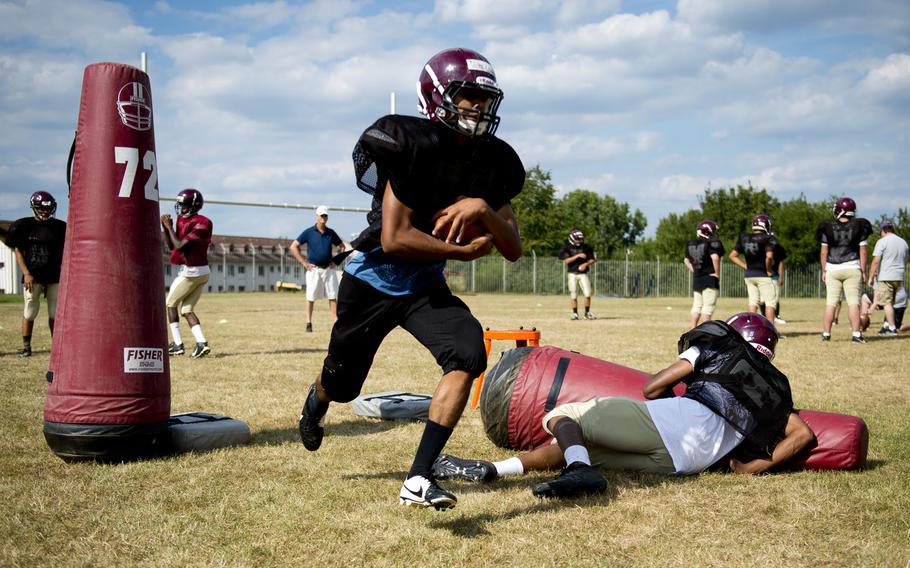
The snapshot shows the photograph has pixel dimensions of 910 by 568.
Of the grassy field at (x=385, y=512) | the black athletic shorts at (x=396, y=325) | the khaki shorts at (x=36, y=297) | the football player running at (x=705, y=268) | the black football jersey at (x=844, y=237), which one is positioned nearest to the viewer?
the grassy field at (x=385, y=512)

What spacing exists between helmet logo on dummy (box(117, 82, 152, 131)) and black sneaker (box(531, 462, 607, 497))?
3.29 meters

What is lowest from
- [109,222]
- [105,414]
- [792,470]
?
[792,470]

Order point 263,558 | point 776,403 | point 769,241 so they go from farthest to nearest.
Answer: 1. point 769,241
2. point 776,403
3. point 263,558

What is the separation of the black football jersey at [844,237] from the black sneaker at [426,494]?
10.8 metres

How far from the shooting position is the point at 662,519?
370 cm

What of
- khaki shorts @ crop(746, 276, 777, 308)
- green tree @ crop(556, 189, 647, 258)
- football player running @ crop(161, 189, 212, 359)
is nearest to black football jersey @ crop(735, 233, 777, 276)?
khaki shorts @ crop(746, 276, 777, 308)

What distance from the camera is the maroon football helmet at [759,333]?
4.59 m

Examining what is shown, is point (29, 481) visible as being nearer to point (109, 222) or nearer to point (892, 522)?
point (109, 222)

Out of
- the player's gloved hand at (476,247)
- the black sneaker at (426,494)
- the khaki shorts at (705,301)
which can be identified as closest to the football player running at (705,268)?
the khaki shorts at (705,301)

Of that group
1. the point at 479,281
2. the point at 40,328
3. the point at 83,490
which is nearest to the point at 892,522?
the point at 83,490

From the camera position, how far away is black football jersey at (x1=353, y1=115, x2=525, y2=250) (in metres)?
3.59

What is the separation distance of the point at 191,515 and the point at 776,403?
3.23m

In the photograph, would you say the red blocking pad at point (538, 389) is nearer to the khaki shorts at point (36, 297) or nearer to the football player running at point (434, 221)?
the football player running at point (434, 221)

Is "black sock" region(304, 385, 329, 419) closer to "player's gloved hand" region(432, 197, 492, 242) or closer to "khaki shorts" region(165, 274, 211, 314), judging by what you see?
"player's gloved hand" region(432, 197, 492, 242)
